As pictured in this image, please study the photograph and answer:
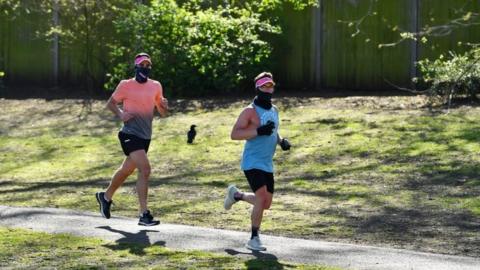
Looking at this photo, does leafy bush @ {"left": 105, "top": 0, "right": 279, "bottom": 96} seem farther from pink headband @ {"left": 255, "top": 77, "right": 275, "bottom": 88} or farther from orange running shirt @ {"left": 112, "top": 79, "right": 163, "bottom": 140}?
pink headband @ {"left": 255, "top": 77, "right": 275, "bottom": 88}

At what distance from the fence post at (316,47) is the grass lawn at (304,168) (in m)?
1.35

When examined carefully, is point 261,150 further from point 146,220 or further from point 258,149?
point 146,220

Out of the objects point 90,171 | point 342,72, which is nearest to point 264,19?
point 342,72

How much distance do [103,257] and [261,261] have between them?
4.61 ft

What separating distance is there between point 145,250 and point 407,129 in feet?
24.8

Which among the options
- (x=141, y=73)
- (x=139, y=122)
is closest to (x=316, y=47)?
(x=141, y=73)

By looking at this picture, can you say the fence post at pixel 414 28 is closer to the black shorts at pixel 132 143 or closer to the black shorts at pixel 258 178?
the black shorts at pixel 132 143

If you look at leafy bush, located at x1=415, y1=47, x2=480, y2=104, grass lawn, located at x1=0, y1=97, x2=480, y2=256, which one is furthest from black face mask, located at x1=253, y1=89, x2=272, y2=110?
leafy bush, located at x1=415, y1=47, x2=480, y2=104

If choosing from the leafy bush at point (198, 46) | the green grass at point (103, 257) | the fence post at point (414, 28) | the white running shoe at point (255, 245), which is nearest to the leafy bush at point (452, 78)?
the fence post at point (414, 28)

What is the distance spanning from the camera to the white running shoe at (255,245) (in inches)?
392

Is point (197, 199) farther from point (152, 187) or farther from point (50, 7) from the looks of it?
point (50, 7)

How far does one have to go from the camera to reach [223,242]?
34.1ft

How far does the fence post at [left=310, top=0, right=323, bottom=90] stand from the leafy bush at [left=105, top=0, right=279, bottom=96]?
88cm

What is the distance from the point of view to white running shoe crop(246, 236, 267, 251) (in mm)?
9945
